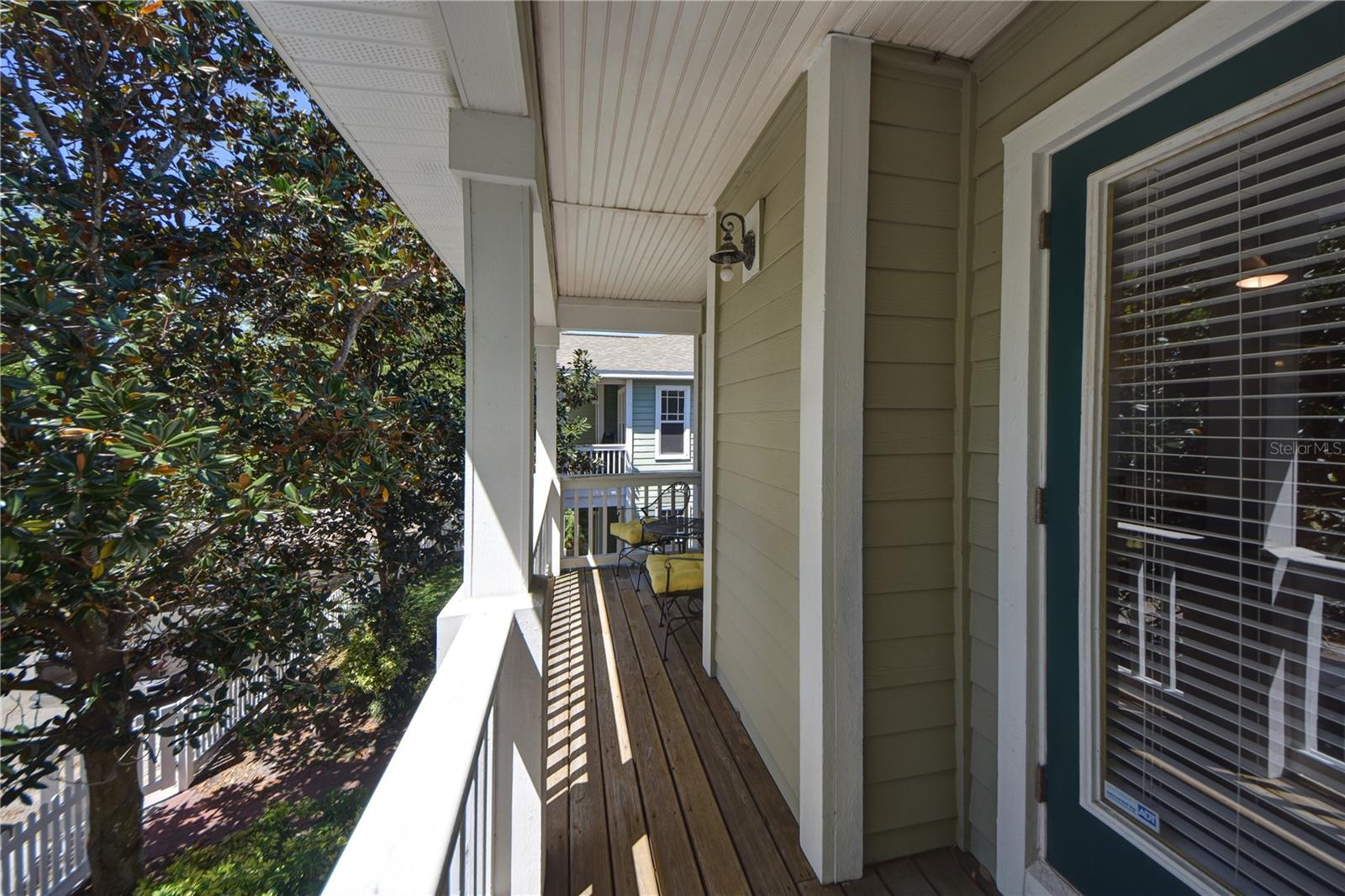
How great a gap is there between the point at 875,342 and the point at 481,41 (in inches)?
54.2

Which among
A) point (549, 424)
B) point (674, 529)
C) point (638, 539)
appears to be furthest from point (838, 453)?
point (549, 424)

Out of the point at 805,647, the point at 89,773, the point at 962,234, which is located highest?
the point at 962,234

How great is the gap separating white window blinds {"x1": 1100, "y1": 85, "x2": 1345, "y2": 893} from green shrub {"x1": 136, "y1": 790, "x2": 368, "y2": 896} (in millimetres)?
4415

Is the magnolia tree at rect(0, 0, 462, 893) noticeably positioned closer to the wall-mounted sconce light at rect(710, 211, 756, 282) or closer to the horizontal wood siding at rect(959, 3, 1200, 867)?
the wall-mounted sconce light at rect(710, 211, 756, 282)

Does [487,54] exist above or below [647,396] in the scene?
above

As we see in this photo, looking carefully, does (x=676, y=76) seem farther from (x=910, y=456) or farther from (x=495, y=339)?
(x=910, y=456)

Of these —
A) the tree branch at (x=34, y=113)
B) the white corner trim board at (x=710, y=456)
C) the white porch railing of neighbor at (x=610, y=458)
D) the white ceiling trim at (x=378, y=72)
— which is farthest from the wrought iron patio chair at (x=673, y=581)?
the white porch railing of neighbor at (x=610, y=458)

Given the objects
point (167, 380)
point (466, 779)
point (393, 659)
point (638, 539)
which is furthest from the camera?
point (393, 659)

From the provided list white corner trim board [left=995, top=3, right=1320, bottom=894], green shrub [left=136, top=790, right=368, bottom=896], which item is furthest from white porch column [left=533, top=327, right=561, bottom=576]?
white corner trim board [left=995, top=3, right=1320, bottom=894]

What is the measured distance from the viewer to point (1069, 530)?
137cm

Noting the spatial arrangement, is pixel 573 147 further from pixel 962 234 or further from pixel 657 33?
pixel 962 234

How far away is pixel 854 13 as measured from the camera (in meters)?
1.45

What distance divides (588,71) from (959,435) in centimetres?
182

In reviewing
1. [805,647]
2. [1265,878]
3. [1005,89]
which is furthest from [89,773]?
[1005,89]
